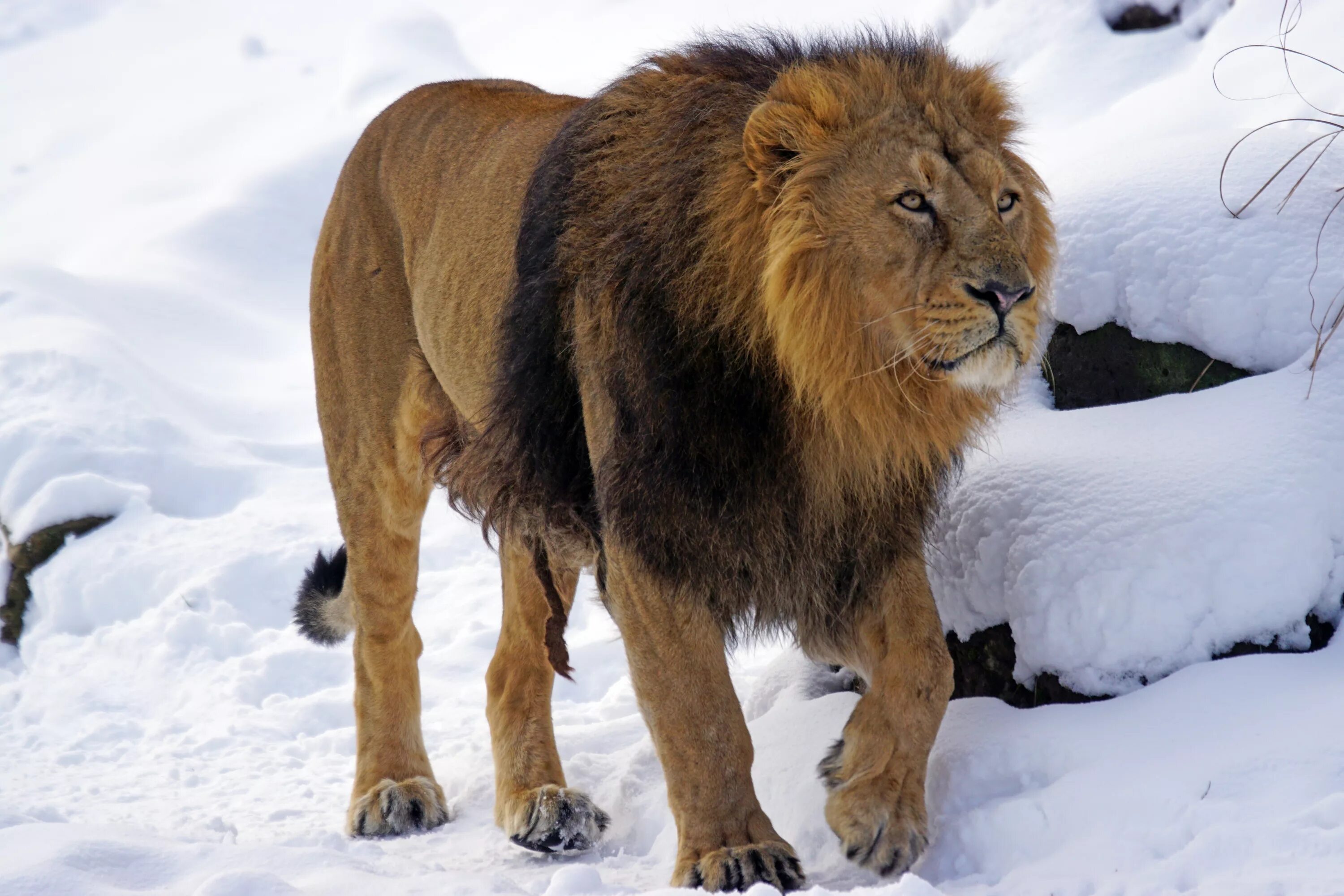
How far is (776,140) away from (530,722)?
1.92 m

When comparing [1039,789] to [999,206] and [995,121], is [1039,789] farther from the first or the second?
[995,121]

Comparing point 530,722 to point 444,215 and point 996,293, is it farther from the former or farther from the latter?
point 996,293

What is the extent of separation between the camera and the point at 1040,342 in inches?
113

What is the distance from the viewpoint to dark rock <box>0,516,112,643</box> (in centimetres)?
549

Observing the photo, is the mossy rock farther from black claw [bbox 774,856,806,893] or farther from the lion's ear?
the lion's ear

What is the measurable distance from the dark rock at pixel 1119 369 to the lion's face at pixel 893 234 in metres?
1.02

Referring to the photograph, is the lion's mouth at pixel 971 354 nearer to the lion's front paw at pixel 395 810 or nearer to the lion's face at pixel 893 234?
the lion's face at pixel 893 234

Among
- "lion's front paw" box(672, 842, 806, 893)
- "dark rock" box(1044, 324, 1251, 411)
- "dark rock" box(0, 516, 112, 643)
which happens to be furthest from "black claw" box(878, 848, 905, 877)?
"dark rock" box(0, 516, 112, 643)

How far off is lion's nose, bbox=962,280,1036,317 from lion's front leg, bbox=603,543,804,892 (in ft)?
2.60

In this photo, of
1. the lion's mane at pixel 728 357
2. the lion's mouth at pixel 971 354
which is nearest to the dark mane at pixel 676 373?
the lion's mane at pixel 728 357

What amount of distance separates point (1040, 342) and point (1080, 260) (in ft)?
2.78

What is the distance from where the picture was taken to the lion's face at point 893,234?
236 centimetres

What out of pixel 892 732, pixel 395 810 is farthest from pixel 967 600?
pixel 395 810

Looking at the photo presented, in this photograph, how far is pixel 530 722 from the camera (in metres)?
3.79
